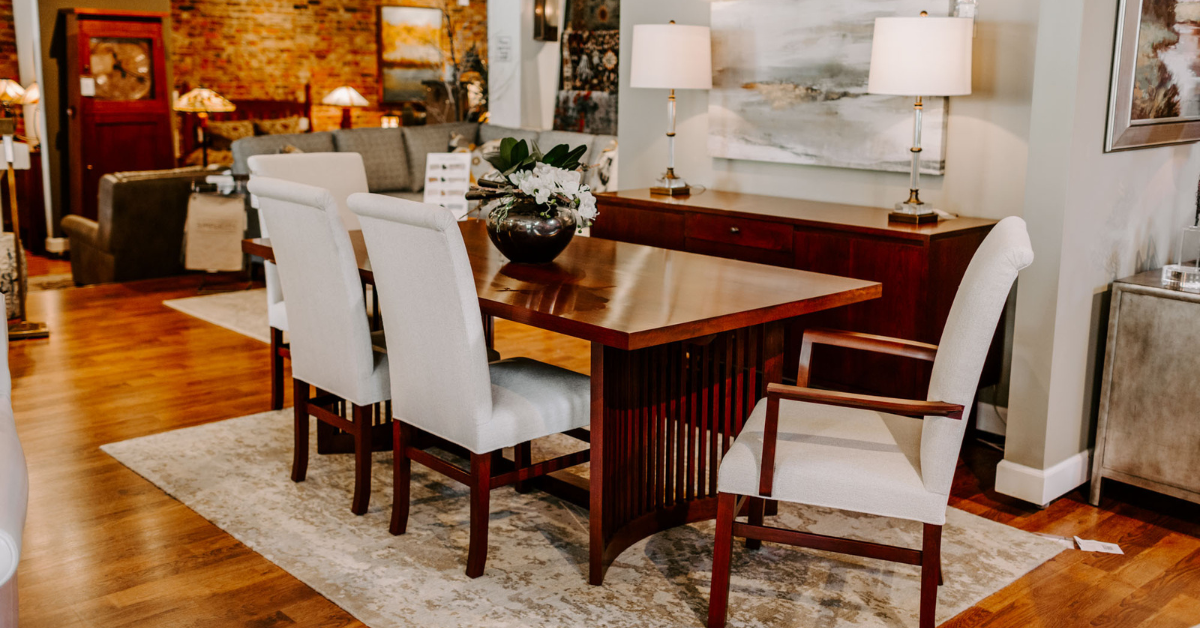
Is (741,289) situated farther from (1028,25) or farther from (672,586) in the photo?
(1028,25)

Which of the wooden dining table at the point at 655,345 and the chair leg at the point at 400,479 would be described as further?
the chair leg at the point at 400,479

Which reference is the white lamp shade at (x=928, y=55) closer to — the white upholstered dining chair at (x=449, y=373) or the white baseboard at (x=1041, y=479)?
the white baseboard at (x=1041, y=479)

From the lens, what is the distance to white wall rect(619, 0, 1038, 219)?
11.9 ft

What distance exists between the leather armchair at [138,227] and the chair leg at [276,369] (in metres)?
3.12

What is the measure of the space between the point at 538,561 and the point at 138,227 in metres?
4.95

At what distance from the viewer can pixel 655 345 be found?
2.48m

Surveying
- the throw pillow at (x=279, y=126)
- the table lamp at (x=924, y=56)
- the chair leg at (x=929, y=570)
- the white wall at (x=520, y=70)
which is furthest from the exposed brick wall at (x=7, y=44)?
the chair leg at (x=929, y=570)

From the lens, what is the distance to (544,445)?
3.87 m

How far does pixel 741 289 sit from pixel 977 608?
39.6 inches

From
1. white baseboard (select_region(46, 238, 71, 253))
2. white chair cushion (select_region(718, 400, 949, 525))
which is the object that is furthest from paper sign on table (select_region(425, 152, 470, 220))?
white baseboard (select_region(46, 238, 71, 253))

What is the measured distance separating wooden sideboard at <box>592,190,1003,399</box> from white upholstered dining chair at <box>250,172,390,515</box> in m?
1.00

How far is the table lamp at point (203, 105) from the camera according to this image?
33.1 ft

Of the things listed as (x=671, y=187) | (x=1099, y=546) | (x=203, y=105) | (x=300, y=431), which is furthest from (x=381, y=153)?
(x=1099, y=546)

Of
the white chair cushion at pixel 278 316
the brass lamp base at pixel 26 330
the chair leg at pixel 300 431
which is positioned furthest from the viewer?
the brass lamp base at pixel 26 330
